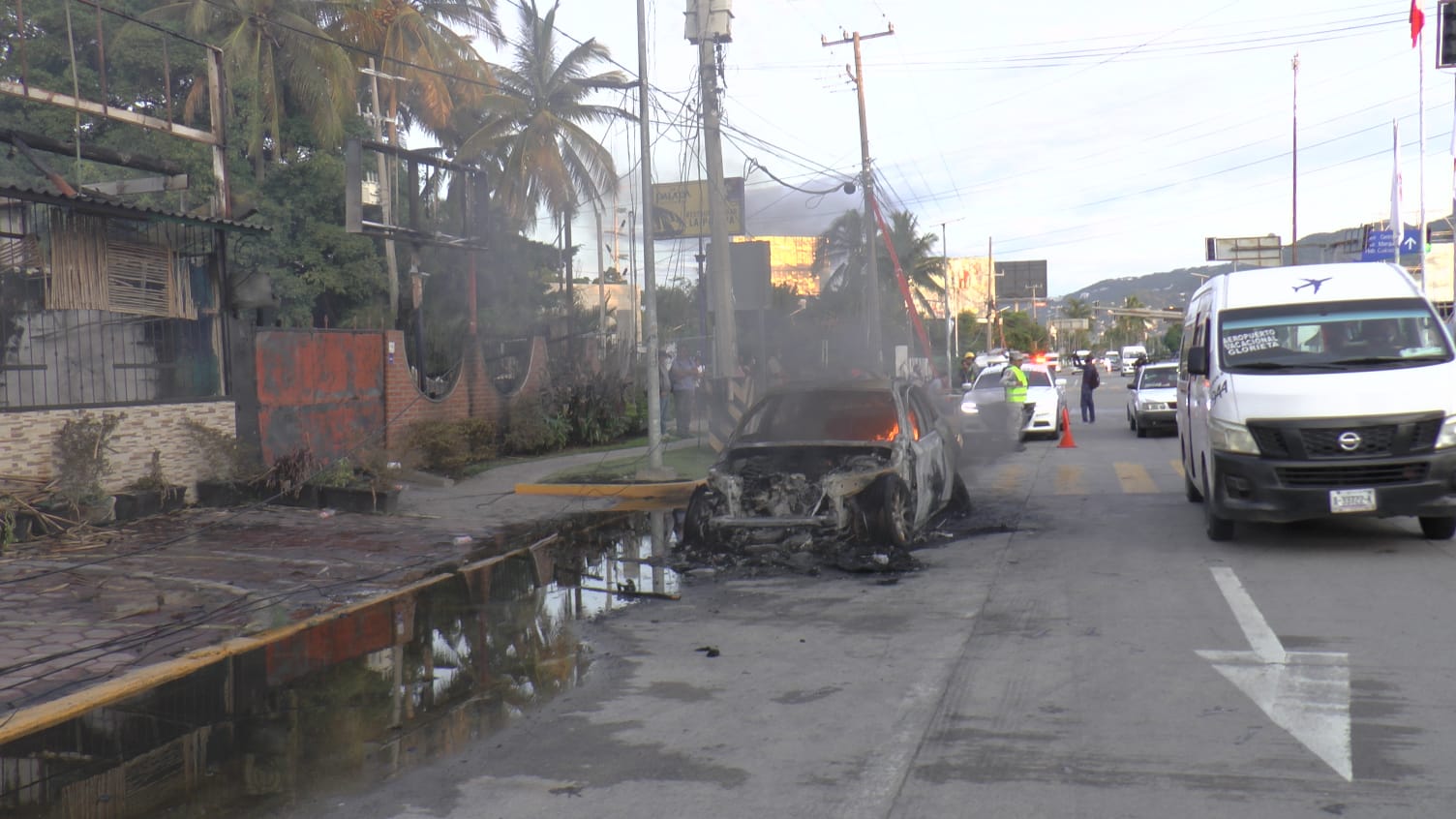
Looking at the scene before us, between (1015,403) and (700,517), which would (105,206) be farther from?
(1015,403)

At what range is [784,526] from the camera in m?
9.77

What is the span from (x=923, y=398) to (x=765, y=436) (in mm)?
2055

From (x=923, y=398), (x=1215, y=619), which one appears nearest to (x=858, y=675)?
(x=1215, y=619)

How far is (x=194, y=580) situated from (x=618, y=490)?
634 cm

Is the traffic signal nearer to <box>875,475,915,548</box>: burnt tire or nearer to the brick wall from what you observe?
<box>875,475,915,548</box>: burnt tire

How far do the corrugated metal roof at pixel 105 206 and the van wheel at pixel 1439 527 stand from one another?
482 inches

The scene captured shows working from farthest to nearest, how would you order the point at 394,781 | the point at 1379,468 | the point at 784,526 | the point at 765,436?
the point at 765,436 < the point at 784,526 < the point at 1379,468 < the point at 394,781

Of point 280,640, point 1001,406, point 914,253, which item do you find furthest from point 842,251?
point 280,640

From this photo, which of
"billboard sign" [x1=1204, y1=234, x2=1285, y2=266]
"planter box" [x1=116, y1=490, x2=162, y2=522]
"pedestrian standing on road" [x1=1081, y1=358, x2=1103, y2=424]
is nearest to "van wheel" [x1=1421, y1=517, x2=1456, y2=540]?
"planter box" [x1=116, y1=490, x2=162, y2=522]

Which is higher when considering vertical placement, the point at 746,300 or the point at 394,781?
the point at 746,300

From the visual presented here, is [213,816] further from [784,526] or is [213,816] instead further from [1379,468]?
[1379,468]

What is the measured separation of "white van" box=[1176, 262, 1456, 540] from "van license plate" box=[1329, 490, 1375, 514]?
1cm

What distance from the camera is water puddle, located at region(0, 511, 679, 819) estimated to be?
481 cm

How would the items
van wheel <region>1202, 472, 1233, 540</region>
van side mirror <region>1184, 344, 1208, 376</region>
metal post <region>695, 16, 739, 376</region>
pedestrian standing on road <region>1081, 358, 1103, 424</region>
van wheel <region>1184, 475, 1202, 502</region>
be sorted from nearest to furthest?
van wheel <region>1202, 472, 1233, 540</region> → van side mirror <region>1184, 344, 1208, 376</region> → van wheel <region>1184, 475, 1202, 502</region> → metal post <region>695, 16, 739, 376</region> → pedestrian standing on road <region>1081, 358, 1103, 424</region>
